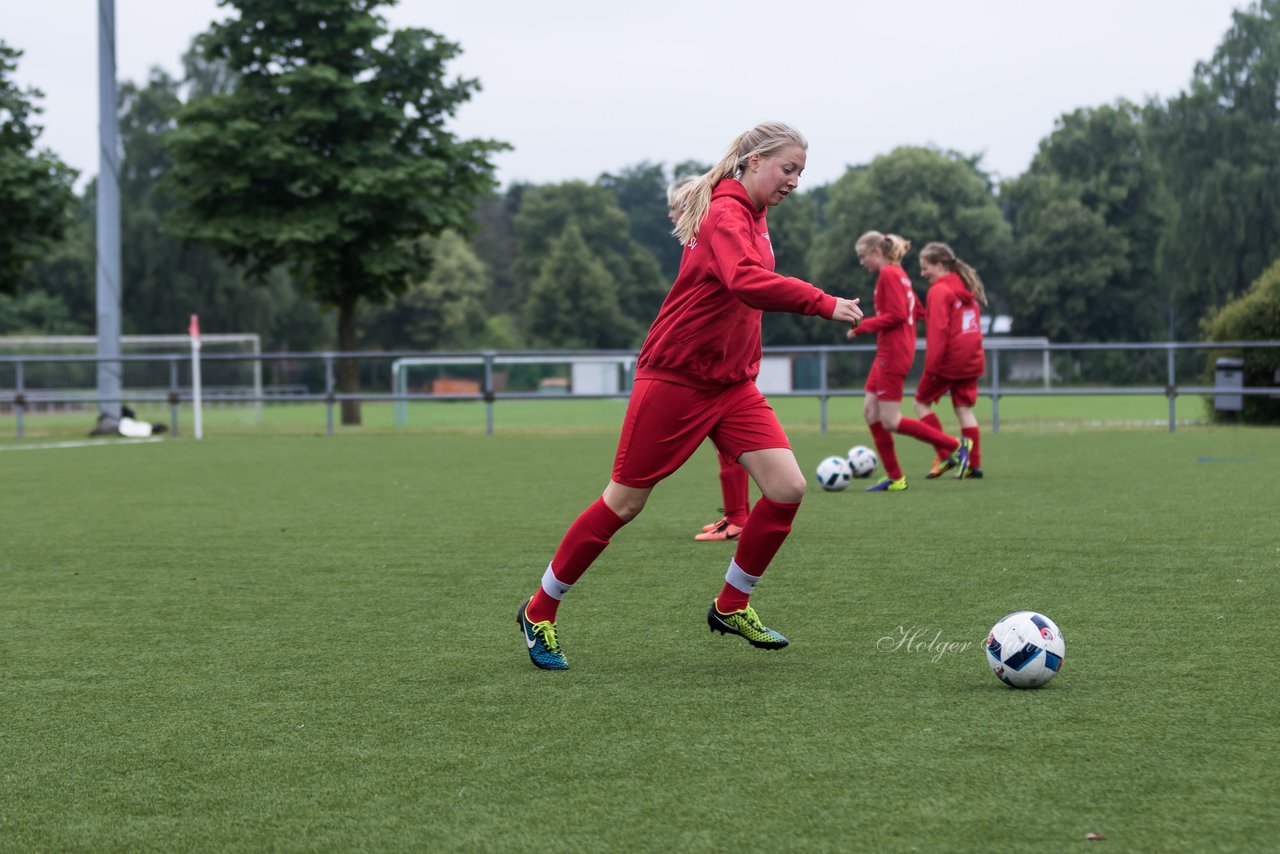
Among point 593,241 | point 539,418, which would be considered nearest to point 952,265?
point 539,418

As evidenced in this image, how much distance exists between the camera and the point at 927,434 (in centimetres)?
1215

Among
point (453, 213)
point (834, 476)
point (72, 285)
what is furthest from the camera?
point (72, 285)

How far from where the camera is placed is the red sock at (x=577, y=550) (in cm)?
514

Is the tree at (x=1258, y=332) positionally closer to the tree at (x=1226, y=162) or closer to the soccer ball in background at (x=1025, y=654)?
the soccer ball in background at (x=1025, y=654)

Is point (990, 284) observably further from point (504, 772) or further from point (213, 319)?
point (504, 772)

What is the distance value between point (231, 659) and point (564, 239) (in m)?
77.1

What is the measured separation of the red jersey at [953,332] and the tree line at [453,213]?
47.6 feet

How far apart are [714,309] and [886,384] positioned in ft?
21.9

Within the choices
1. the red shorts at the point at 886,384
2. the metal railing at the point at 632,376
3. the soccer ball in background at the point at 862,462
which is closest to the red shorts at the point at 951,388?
the soccer ball in background at the point at 862,462

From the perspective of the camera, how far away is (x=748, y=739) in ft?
13.0

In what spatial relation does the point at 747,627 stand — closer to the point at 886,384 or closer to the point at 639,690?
the point at 639,690

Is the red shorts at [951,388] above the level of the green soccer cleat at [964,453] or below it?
above

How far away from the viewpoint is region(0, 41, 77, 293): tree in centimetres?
2764

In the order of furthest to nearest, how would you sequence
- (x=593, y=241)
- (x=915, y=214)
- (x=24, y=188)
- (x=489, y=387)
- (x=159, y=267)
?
(x=593, y=241) → (x=915, y=214) → (x=159, y=267) → (x=24, y=188) → (x=489, y=387)
